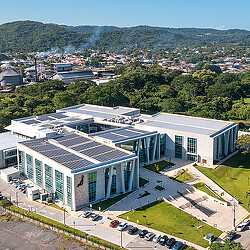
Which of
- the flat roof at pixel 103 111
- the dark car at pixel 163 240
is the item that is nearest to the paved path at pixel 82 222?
the dark car at pixel 163 240

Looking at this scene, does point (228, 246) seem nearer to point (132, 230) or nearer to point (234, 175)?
point (132, 230)

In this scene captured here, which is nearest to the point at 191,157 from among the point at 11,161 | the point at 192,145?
the point at 192,145

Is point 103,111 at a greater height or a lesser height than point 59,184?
greater

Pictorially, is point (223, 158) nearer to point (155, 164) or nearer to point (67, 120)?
point (155, 164)

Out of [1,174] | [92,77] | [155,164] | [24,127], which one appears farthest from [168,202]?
[92,77]

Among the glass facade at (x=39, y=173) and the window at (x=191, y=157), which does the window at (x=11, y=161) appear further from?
the window at (x=191, y=157)

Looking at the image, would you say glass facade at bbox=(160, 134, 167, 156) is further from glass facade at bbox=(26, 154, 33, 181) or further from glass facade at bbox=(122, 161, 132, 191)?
glass facade at bbox=(26, 154, 33, 181)
